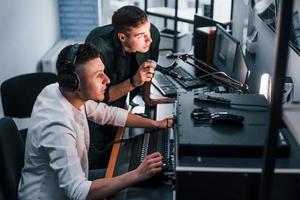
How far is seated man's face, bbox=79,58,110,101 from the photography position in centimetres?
139

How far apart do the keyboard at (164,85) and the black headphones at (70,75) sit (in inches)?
35.9

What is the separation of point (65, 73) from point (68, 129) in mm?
183

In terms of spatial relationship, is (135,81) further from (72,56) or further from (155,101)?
(72,56)

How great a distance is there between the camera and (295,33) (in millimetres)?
1523

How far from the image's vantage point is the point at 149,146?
1.62 meters

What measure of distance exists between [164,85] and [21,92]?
0.83m

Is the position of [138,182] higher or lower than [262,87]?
lower

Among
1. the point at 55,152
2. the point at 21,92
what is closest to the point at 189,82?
the point at 21,92

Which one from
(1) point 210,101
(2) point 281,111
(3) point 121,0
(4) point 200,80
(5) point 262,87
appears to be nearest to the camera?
(2) point 281,111

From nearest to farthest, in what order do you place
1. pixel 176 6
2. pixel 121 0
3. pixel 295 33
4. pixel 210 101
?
pixel 210 101, pixel 295 33, pixel 176 6, pixel 121 0

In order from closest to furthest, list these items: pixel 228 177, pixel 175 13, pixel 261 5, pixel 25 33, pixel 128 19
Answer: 1. pixel 228 177
2. pixel 128 19
3. pixel 261 5
4. pixel 25 33
5. pixel 175 13

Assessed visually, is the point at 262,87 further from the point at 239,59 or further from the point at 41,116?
the point at 41,116

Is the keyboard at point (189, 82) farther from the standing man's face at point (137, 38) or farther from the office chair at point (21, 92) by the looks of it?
the office chair at point (21, 92)

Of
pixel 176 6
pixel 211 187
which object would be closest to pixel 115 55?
pixel 211 187
